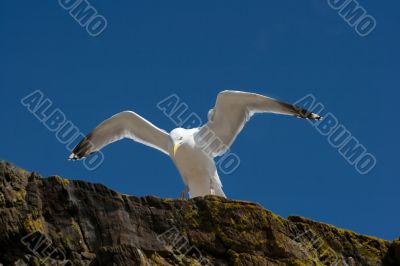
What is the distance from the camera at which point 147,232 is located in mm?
8266

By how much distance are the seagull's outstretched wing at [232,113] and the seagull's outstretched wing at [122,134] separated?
108cm

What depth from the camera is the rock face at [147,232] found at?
770 centimetres

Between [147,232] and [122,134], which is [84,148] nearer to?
[122,134]

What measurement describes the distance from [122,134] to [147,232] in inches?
249

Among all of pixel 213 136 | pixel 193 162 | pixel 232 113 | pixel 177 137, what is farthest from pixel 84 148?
pixel 232 113

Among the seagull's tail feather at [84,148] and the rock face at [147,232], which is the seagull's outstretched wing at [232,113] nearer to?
the seagull's tail feather at [84,148]

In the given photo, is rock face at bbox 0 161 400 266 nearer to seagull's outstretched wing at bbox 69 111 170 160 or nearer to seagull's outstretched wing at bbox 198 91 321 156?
seagull's outstretched wing at bbox 198 91 321 156

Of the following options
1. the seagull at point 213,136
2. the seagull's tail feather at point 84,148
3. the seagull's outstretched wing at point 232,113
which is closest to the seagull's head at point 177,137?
the seagull at point 213,136

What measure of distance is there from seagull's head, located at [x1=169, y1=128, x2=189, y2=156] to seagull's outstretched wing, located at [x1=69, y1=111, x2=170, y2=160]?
1.69 feet

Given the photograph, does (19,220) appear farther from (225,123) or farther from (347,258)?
(225,123)

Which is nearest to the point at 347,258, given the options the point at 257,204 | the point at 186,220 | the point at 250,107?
the point at 257,204

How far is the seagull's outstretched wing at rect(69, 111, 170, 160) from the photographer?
14.2 m

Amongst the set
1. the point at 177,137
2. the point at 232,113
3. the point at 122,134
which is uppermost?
the point at 232,113

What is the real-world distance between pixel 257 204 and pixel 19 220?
2758 millimetres
